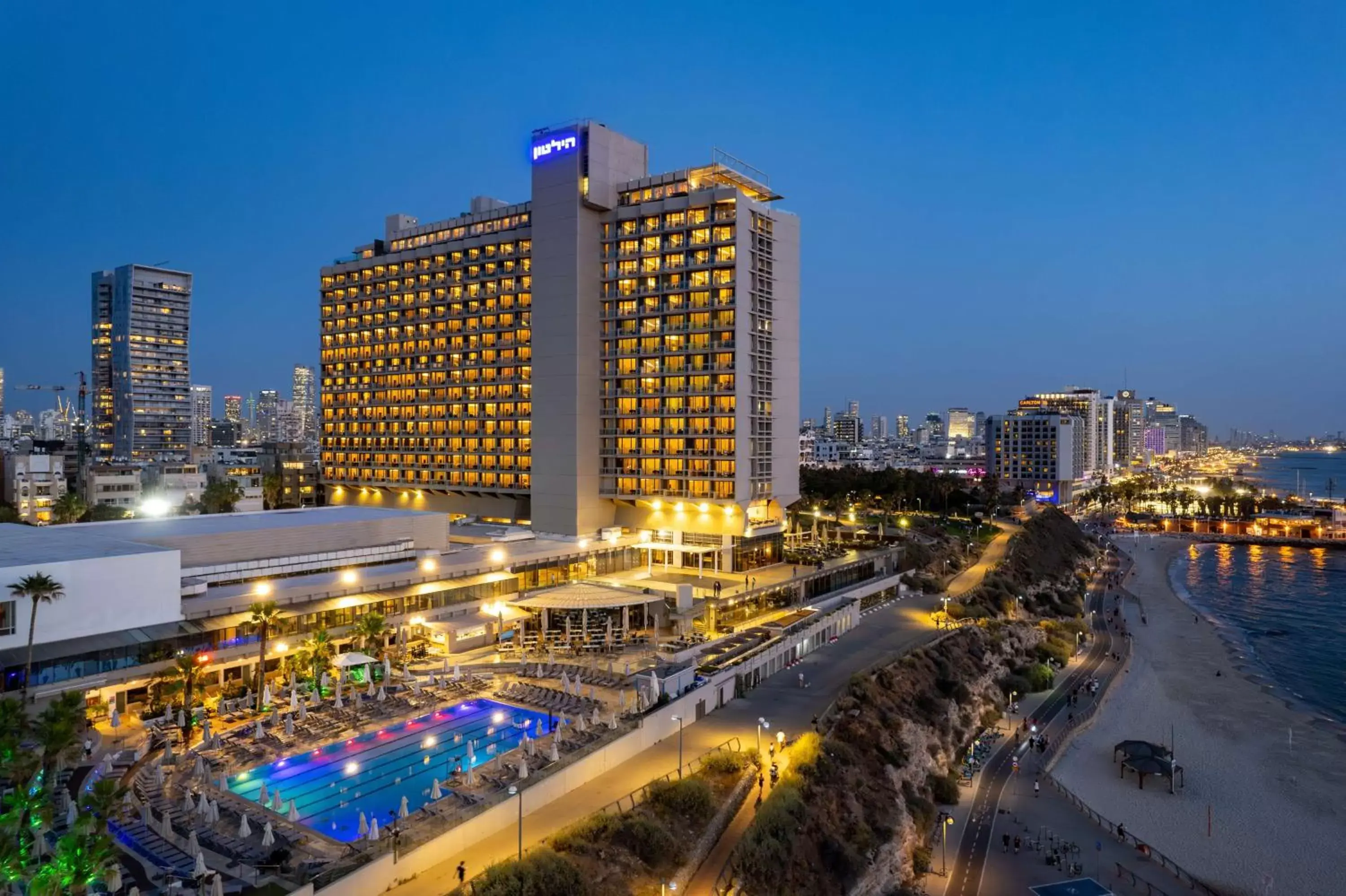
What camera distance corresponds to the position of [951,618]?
7581 centimetres

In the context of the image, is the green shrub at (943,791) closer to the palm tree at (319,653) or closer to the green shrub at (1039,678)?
the green shrub at (1039,678)

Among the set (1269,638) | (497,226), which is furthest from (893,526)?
(497,226)

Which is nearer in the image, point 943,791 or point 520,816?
point 520,816

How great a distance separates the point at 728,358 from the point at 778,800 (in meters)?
48.5

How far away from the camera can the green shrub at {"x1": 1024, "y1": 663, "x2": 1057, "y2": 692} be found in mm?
69000

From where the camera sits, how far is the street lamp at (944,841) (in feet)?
135

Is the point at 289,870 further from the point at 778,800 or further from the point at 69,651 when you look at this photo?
the point at 69,651

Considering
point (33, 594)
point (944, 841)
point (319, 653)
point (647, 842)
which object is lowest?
point (944, 841)

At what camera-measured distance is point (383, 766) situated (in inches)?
1531

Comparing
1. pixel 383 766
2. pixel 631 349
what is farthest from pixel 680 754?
pixel 631 349

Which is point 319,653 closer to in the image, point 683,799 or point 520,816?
point 520,816

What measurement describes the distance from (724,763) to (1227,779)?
3889cm

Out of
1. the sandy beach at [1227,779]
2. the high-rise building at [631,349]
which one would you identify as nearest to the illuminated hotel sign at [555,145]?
the high-rise building at [631,349]

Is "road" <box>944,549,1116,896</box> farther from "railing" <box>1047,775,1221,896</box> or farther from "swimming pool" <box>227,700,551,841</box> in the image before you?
"swimming pool" <box>227,700,551,841</box>
